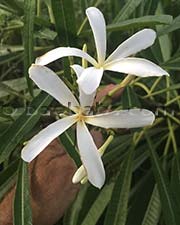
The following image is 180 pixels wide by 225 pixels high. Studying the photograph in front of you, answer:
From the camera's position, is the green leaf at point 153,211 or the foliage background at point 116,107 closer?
the foliage background at point 116,107

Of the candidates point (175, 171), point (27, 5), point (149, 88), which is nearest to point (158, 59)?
point (149, 88)

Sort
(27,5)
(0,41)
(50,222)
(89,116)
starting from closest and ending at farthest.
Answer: (89,116) → (27,5) → (50,222) → (0,41)

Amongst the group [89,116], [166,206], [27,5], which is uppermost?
[27,5]

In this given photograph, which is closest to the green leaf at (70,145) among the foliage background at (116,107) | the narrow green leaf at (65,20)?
the foliage background at (116,107)

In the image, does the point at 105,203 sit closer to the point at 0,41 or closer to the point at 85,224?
A: the point at 85,224

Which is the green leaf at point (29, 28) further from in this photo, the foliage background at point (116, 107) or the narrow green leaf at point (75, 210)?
the narrow green leaf at point (75, 210)

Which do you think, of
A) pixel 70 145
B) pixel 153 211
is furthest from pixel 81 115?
pixel 153 211

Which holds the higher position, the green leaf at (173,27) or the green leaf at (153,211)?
the green leaf at (173,27)
